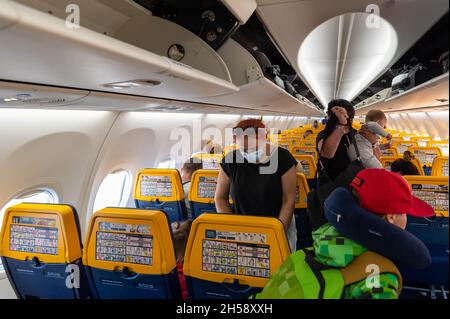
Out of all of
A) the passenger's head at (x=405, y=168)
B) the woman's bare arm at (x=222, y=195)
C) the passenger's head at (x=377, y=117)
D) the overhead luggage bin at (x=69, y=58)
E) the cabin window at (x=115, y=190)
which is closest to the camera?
the overhead luggage bin at (x=69, y=58)

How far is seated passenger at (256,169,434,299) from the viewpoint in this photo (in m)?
0.81

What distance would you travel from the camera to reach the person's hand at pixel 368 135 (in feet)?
6.13

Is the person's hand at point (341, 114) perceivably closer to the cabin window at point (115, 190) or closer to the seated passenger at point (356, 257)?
the seated passenger at point (356, 257)

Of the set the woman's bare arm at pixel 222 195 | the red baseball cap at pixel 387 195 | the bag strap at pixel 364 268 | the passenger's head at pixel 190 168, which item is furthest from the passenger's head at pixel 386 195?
the passenger's head at pixel 190 168

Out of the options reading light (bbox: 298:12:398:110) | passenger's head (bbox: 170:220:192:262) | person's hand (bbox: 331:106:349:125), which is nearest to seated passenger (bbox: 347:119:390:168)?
person's hand (bbox: 331:106:349:125)

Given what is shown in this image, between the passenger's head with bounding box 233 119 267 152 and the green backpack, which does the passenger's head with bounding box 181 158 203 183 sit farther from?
the green backpack

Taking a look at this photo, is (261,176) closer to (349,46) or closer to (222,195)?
(222,195)

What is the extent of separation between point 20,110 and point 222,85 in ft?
6.25

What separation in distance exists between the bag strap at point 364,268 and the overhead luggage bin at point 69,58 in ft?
3.80

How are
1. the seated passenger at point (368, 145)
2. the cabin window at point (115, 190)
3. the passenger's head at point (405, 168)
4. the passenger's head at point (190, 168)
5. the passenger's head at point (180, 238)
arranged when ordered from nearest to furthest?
the seated passenger at point (368, 145) < the passenger's head at point (180, 238) < the passenger's head at point (405, 168) < the passenger's head at point (190, 168) < the cabin window at point (115, 190)

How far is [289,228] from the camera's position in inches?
102

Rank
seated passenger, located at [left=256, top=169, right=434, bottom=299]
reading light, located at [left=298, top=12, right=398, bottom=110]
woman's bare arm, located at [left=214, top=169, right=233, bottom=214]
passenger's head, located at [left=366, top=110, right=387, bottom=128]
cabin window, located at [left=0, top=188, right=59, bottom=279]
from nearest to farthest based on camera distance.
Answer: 1. seated passenger, located at [left=256, top=169, right=434, bottom=299]
2. passenger's head, located at [left=366, top=110, right=387, bottom=128]
3. woman's bare arm, located at [left=214, top=169, right=233, bottom=214]
4. cabin window, located at [left=0, top=188, right=59, bottom=279]
5. reading light, located at [left=298, top=12, right=398, bottom=110]

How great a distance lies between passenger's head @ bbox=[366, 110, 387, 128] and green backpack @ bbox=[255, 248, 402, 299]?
88cm

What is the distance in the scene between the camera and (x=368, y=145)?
78.2 inches
